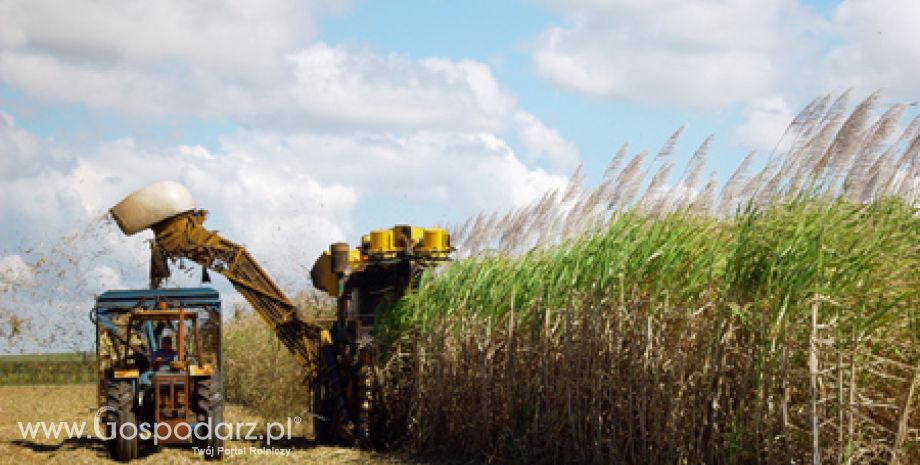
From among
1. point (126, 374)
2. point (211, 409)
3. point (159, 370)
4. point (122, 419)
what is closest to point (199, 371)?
point (211, 409)

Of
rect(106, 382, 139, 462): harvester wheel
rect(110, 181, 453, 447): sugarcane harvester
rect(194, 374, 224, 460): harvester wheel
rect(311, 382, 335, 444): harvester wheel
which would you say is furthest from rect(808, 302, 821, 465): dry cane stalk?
rect(106, 382, 139, 462): harvester wheel

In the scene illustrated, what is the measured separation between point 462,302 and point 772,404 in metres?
5.11

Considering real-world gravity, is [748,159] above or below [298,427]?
above

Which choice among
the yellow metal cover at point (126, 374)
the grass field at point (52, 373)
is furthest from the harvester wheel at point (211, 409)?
the grass field at point (52, 373)

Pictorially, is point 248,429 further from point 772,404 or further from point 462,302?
point 772,404

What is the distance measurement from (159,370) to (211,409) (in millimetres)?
866

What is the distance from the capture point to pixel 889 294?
7848 mm

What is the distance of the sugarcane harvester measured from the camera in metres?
13.7

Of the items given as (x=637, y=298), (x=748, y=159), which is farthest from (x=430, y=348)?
(x=748, y=159)

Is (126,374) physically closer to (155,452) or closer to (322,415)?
(155,452)

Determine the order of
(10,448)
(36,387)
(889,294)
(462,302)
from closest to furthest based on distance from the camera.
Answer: (889,294) < (462,302) < (10,448) < (36,387)

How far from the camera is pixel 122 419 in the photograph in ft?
41.7

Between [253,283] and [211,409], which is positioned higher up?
[253,283]

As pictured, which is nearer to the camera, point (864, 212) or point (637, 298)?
point (864, 212)
